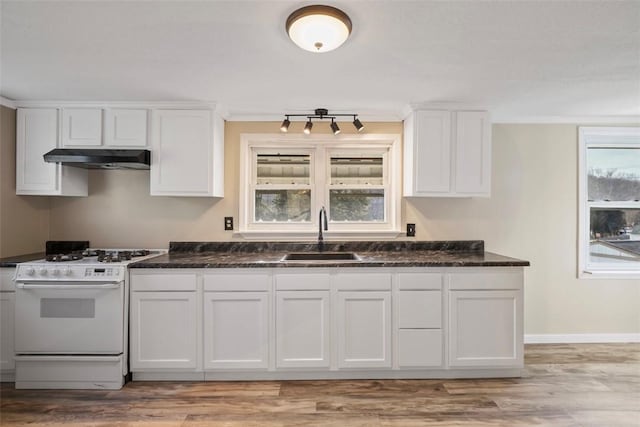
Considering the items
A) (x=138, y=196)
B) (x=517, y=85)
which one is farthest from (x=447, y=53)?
(x=138, y=196)

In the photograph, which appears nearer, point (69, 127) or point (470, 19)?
point (470, 19)

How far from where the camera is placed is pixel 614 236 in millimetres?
3244

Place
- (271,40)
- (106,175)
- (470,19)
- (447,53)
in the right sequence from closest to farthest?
(470,19) < (271,40) < (447,53) < (106,175)

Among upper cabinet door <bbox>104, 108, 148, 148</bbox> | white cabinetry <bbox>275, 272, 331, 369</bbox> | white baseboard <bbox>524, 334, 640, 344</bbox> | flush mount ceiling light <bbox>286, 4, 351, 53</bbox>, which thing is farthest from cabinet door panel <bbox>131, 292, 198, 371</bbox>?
white baseboard <bbox>524, 334, 640, 344</bbox>

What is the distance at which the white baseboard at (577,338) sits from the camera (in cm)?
312

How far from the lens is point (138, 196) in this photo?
9.91ft

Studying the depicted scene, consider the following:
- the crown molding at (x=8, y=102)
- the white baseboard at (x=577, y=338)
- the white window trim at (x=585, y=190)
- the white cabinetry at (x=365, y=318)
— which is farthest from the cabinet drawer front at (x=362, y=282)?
the crown molding at (x=8, y=102)

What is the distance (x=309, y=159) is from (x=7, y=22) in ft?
7.12

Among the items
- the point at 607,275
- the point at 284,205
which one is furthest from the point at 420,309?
the point at 607,275

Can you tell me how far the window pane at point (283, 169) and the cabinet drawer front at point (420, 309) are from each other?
146 centimetres

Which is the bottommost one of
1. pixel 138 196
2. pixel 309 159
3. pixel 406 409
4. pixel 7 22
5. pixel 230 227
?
pixel 406 409

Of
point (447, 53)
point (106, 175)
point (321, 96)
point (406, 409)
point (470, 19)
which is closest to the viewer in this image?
point (470, 19)

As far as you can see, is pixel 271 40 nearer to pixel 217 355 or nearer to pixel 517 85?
pixel 517 85

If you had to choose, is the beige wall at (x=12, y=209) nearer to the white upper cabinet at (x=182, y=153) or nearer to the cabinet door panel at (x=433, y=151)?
the white upper cabinet at (x=182, y=153)
